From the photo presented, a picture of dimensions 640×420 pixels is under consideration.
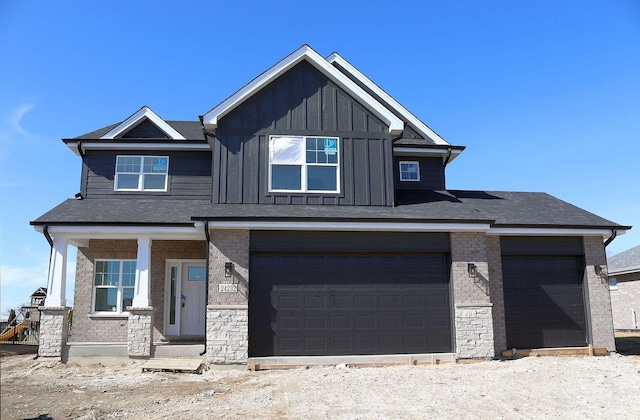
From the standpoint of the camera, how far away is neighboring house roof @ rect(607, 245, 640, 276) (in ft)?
72.8

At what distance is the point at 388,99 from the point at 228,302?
9.25 metres

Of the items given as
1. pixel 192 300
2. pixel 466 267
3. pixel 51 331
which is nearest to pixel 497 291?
pixel 466 267

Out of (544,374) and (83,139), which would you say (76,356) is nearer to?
(83,139)

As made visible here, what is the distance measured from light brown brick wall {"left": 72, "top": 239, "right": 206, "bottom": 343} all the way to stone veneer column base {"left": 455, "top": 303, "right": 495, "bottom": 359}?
719 centimetres

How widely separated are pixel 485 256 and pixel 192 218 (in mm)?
7163

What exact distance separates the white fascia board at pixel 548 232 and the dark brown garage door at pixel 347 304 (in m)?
2.03

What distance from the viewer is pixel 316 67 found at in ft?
45.6

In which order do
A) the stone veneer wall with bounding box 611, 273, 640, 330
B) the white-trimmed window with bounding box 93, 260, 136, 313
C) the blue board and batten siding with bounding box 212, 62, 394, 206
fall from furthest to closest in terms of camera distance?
the stone veneer wall with bounding box 611, 273, 640, 330 → the white-trimmed window with bounding box 93, 260, 136, 313 → the blue board and batten siding with bounding box 212, 62, 394, 206

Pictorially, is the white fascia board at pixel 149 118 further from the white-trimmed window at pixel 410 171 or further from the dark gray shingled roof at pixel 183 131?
the white-trimmed window at pixel 410 171

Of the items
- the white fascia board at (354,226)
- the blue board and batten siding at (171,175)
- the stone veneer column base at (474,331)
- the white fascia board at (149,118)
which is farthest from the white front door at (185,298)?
the stone veneer column base at (474,331)

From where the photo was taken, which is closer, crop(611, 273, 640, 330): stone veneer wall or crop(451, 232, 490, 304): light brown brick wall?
crop(451, 232, 490, 304): light brown brick wall

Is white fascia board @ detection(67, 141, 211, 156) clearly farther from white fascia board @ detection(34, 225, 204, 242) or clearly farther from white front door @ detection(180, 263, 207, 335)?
white front door @ detection(180, 263, 207, 335)

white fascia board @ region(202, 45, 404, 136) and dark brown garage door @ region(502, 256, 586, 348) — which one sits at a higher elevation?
white fascia board @ region(202, 45, 404, 136)

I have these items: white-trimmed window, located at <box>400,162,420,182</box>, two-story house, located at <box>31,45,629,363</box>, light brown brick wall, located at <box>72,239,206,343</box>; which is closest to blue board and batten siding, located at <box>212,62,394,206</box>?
two-story house, located at <box>31,45,629,363</box>
